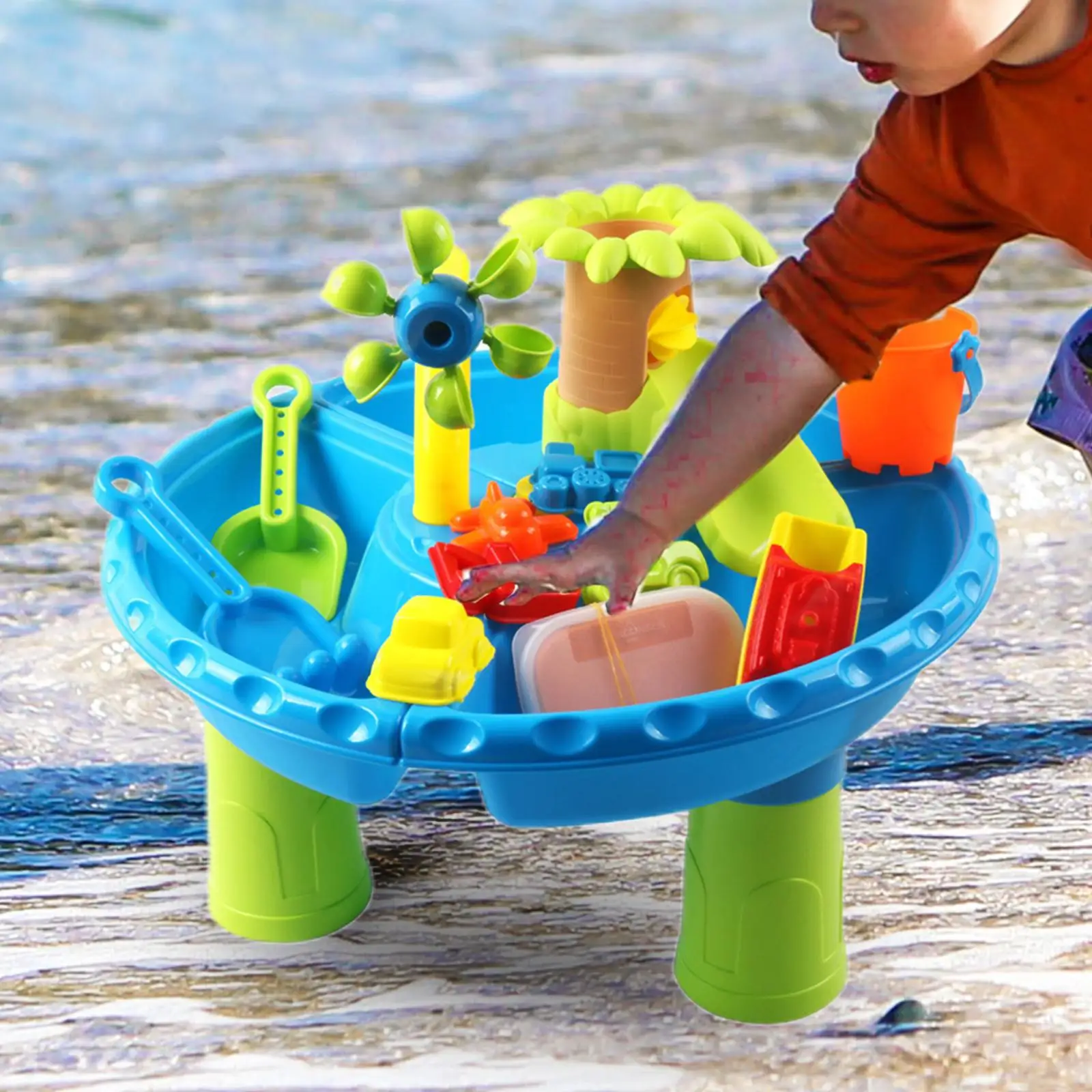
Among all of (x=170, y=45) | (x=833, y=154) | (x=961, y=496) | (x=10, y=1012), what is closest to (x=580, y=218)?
(x=961, y=496)

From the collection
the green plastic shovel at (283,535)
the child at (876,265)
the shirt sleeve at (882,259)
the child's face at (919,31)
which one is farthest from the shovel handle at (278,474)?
the child's face at (919,31)

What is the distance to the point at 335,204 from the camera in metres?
2.16

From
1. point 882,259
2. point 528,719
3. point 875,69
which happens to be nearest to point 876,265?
point 882,259

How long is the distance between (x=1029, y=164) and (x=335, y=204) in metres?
1.58

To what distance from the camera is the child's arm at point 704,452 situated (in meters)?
0.74

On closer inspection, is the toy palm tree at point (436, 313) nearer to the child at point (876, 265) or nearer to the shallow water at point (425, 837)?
the child at point (876, 265)

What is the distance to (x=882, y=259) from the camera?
0.73 metres

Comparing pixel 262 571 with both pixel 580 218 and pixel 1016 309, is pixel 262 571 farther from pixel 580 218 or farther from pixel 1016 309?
pixel 1016 309

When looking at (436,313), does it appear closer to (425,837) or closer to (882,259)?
(882,259)

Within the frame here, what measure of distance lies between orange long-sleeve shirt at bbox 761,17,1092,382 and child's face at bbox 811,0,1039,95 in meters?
0.04

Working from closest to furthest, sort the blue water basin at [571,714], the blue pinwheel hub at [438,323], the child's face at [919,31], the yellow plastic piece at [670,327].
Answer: the child's face at [919,31]
the blue water basin at [571,714]
the blue pinwheel hub at [438,323]
the yellow plastic piece at [670,327]

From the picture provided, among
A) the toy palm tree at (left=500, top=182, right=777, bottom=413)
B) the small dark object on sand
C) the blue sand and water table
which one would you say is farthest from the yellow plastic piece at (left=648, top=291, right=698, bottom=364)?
the small dark object on sand

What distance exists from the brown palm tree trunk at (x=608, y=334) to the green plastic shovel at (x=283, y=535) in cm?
15

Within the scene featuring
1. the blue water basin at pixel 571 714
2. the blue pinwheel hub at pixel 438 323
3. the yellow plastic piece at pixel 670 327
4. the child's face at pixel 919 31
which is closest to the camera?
the child's face at pixel 919 31
